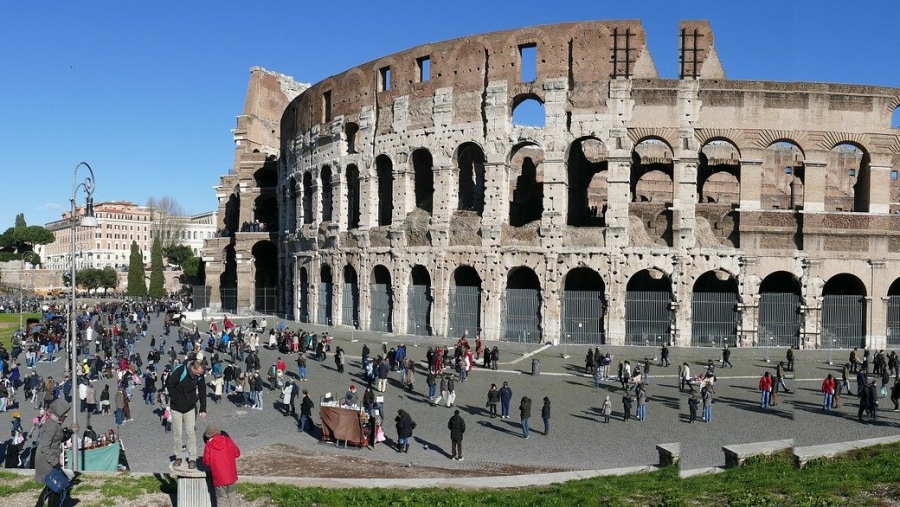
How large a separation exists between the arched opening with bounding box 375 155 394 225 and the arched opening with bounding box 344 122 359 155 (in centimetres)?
188

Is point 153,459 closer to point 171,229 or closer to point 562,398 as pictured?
point 562,398

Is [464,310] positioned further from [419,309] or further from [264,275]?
[264,275]

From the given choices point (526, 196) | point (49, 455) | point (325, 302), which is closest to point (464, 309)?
point (526, 196)

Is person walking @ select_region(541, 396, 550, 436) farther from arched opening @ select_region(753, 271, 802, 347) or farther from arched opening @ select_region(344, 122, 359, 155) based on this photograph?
arched opening @ select_region(344, 122, 359, 155)

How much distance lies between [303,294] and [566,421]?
2603 cm

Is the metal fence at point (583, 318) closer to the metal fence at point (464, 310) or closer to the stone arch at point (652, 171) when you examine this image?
the metal fence at point (464, 310)

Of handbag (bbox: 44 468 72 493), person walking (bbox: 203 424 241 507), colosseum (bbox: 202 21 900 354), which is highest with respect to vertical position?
colosseum (bbox: 202 21 900 354)

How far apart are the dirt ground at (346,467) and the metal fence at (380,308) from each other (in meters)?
19.6

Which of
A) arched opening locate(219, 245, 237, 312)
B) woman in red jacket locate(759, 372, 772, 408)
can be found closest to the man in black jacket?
woman in red jacket locate(759, 372, 772, 408)

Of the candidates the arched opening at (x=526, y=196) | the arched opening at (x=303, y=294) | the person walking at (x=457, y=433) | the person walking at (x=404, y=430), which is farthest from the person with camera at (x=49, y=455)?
the arched opening at (x=303, y=294)

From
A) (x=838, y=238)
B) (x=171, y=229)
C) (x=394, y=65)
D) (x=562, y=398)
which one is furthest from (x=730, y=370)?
(x=171, y=229)

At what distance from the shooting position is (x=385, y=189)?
3881 centimetres

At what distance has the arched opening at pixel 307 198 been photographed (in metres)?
42.1

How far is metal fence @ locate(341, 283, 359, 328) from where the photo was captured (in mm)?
37559
